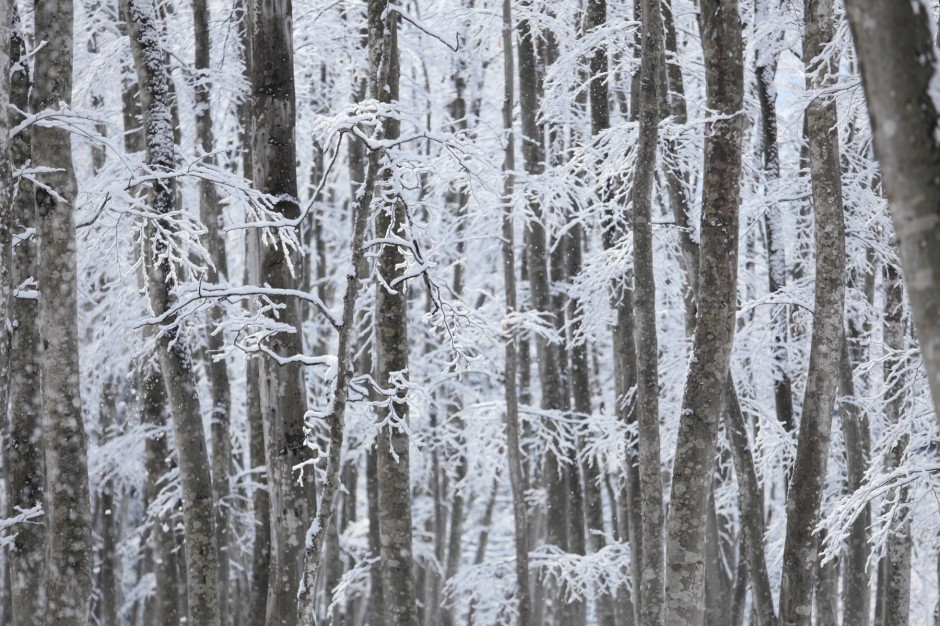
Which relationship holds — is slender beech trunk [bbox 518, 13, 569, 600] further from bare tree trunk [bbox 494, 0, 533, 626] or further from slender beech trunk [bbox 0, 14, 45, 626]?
slender beech trunk [bbox 0, 14, 45, 626]

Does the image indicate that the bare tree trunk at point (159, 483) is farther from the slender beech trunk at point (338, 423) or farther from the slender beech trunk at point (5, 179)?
the slender beech trunk at point (5, 179)

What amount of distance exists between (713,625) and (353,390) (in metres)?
8.59

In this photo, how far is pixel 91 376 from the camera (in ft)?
47.5

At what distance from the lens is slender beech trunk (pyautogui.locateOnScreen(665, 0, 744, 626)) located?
20.8 feet

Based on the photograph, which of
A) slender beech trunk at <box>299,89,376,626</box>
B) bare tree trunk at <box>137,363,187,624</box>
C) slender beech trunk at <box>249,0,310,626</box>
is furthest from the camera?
bare tree trunk at <box>137,363,187,624</box>

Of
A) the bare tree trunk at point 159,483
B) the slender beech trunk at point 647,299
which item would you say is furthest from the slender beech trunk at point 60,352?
the slender beech trunk at point 647,299

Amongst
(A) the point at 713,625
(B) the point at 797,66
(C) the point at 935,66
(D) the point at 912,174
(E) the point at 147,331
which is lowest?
(A) the point at 713,625

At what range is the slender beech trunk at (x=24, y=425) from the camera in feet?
24.2

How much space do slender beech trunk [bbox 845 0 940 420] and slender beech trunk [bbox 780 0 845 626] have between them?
5.03 meters

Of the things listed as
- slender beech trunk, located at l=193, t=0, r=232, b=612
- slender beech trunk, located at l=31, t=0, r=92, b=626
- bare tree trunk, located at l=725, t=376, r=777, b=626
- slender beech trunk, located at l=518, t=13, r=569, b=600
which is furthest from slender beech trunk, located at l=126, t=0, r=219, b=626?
slender beech trunk, located at l=518, t=13, r=569, b=600

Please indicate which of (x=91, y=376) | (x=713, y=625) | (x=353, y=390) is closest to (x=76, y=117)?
(x=353, y=390)

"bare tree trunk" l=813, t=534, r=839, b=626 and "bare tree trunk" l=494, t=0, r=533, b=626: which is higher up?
"bare tree trunk" l=494, t=0, r=533, b=626

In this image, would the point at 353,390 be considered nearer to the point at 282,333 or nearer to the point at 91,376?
the point at 282,333

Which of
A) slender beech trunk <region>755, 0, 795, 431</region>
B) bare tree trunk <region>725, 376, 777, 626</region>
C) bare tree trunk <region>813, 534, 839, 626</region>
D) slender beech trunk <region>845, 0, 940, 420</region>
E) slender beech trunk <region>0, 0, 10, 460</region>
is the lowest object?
bare tree trunk <region>813, 534, 839, 626</region>
